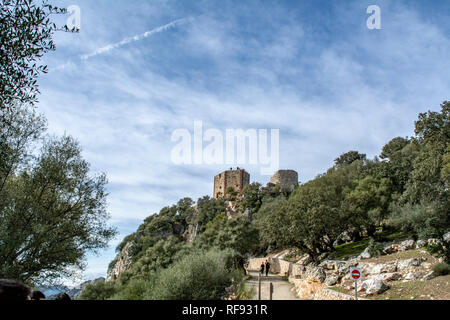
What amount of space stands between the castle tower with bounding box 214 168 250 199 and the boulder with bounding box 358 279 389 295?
90.6 m

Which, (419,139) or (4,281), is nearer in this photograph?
(4,281)

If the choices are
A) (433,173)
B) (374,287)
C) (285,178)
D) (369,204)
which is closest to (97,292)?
(374,287)

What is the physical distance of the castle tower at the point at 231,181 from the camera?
351 ft

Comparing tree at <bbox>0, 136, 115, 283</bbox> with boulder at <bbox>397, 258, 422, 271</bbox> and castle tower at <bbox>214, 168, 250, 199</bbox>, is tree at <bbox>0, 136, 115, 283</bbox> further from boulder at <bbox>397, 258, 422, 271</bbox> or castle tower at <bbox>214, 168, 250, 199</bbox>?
castle tower at <bbox>214, 168, 250, 199</bbox>

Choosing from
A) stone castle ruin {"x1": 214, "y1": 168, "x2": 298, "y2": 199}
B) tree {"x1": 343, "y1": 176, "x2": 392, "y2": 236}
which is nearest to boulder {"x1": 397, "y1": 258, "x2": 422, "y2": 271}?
tree {"x1": 343, "y1": 176, "x2": 392, "y2": 236}

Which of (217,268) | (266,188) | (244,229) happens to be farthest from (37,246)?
(266,188)

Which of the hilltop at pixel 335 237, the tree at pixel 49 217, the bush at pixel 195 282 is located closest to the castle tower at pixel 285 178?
the hilltop at pixel 335 237

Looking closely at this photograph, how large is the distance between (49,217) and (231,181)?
96.9 metres

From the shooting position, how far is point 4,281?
2549mm

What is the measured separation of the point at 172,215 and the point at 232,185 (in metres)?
26.7

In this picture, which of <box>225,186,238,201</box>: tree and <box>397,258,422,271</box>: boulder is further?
<box>225,186,238,201</box>: tree

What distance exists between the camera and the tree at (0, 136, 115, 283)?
11359 mm

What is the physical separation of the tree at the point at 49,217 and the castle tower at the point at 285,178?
8322cm
